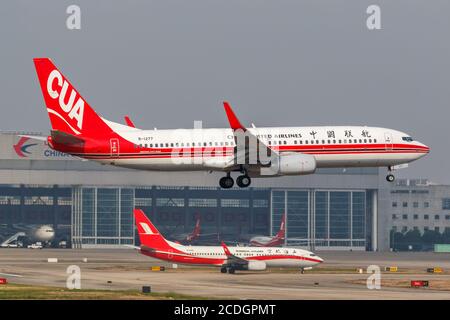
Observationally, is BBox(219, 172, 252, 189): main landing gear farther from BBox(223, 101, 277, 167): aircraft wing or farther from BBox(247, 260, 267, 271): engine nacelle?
BBox(247, 260, 267, 271): engine nacelle

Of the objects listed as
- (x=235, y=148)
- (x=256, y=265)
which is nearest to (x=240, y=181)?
(x=235, y=148)

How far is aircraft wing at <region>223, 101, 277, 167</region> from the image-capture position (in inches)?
3922

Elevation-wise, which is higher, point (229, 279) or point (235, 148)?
point (235, 148)

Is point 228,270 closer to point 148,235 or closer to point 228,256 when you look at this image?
point 228,256

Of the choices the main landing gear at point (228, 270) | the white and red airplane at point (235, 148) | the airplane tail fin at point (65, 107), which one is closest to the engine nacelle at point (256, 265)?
the main landing gear at point (228, 270)

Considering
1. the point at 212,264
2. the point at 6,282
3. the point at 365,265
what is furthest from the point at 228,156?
the point at 365,265

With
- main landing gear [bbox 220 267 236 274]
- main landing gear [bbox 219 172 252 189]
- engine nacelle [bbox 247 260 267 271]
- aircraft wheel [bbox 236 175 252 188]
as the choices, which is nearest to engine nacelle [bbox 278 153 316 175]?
aircraft wheel [bbox 236 175 252 188]

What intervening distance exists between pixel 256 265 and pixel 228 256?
3.65 meters

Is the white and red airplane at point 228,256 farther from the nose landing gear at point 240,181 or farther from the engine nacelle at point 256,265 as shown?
the nose landing gear at point 240,181

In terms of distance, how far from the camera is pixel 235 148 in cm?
10100

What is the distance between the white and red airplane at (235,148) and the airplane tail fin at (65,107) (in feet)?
0.40

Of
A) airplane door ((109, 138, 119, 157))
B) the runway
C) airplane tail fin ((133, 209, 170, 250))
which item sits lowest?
the runway
